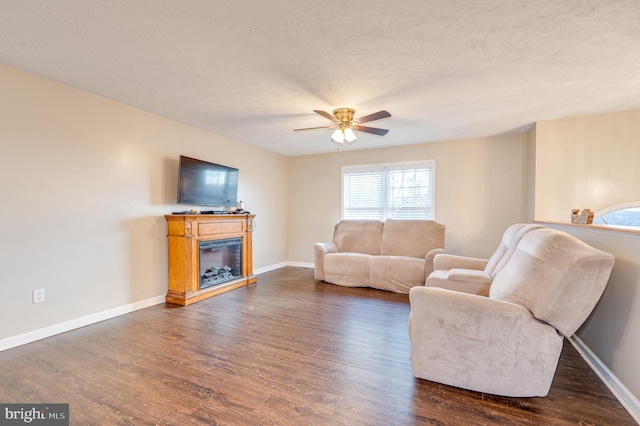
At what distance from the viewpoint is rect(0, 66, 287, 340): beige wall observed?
99.0 inches

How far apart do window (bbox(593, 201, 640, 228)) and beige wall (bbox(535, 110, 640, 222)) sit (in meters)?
0.07

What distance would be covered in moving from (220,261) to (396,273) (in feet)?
9.16

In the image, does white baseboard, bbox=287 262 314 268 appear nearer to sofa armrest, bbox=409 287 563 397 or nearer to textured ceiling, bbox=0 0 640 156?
textured ceiling, bbox=0 0 640 156

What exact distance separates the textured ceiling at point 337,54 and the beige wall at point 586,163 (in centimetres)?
28

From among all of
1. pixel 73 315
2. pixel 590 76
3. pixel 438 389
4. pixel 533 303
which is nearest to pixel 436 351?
pixel 438 389

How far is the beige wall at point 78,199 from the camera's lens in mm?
2516

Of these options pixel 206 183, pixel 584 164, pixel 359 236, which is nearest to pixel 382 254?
pixel 359 236

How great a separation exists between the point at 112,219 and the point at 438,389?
361cm

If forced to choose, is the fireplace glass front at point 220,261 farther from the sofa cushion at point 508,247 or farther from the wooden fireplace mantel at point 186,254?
the sofa cushion at point 508,247

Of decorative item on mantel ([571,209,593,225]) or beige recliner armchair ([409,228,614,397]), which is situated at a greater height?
decorative item on mantel ([571,209,593,225])

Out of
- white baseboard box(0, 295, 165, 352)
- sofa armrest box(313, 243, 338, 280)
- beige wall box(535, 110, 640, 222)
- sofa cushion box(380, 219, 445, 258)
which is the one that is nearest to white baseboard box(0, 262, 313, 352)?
white baseboard box(0, 295, 165, 352)

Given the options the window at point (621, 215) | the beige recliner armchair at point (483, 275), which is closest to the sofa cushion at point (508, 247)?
the beige recliner armchair at point (483, 275)

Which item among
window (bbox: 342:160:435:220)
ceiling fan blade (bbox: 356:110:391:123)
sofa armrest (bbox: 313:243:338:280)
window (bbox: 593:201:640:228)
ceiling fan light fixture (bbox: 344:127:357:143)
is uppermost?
ceiling fan blade (bbox: 356:110:391:123)

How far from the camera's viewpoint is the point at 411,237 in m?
4.76
